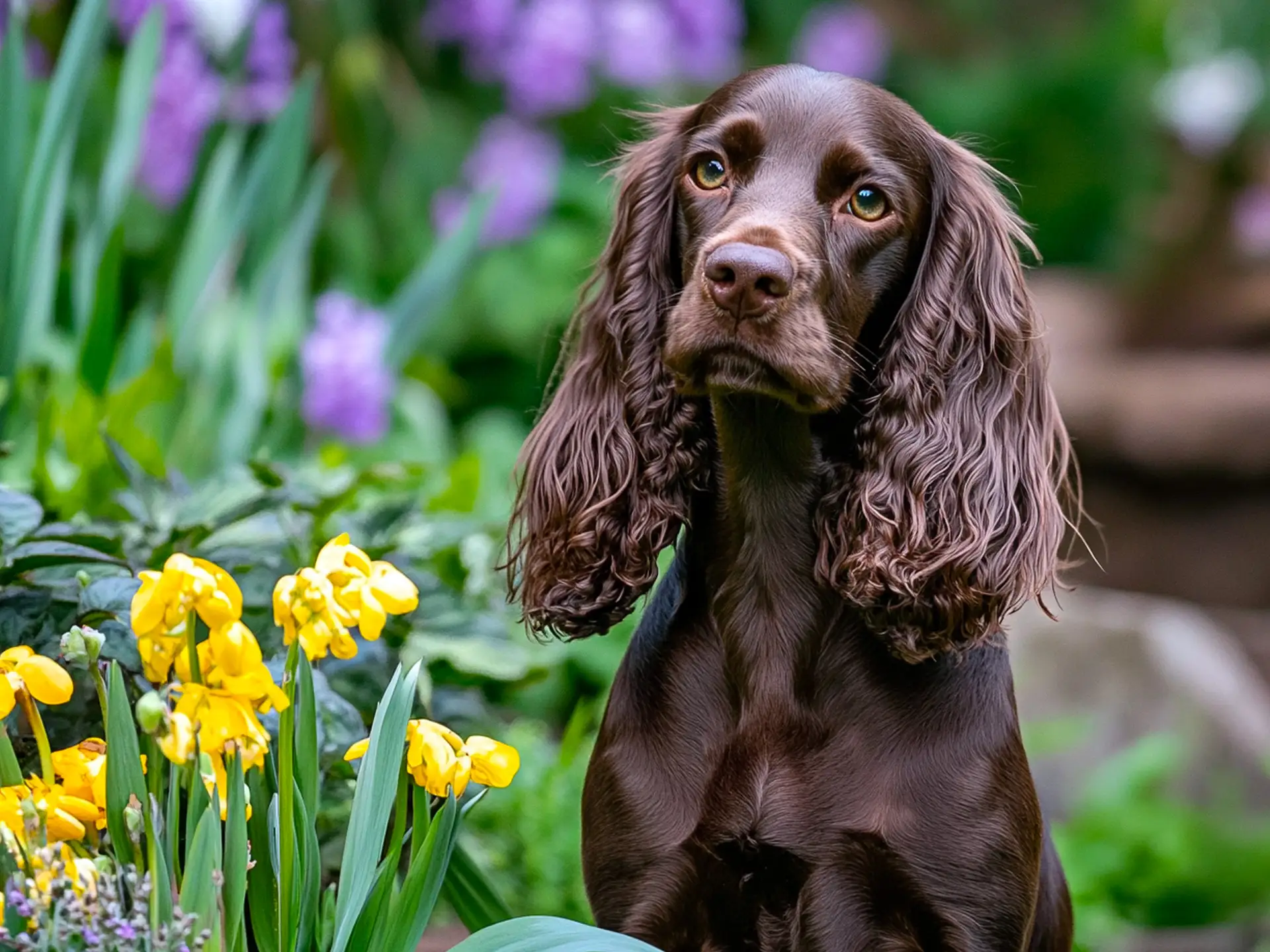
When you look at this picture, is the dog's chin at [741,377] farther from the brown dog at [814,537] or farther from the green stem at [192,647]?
the green stem at [192,647]

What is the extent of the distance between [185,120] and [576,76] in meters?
1.92

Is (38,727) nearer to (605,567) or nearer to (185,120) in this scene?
(605,567)

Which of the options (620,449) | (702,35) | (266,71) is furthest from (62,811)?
(702,35)

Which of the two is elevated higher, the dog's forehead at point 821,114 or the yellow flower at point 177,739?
the dog's forehead at point 821,114

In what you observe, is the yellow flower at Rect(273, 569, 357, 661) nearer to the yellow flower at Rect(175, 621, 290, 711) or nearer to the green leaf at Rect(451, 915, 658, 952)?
the yellow flower at Rect(175, 621, 290, 711)

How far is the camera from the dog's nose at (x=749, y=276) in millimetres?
1904

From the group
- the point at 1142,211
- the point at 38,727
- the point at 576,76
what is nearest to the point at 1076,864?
the point at 38,727

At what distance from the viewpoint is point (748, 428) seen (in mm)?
2184

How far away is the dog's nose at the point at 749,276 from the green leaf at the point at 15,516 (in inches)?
42.1

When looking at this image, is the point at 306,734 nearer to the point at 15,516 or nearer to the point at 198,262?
the point at 15,516

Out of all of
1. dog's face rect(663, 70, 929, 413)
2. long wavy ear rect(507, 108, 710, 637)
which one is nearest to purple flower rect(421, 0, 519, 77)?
long wavy ear rect(507, 108, 710, 637)

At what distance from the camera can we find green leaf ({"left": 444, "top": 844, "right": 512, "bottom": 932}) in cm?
233

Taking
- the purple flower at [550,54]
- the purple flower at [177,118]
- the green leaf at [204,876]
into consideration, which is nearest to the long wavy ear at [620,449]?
the green leaf at [204,876]

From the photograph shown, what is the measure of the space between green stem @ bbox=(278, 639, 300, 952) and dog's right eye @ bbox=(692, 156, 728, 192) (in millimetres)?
859
